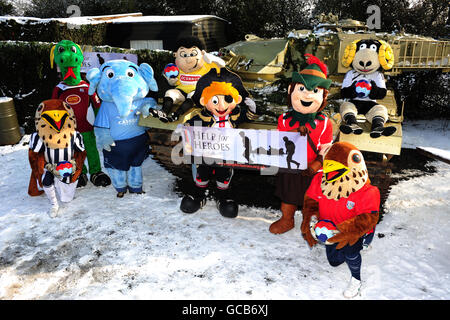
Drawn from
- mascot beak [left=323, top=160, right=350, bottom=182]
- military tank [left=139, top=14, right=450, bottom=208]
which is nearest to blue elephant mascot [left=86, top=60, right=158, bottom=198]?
military tank [left=139, top=14, right=450, bottom=208]

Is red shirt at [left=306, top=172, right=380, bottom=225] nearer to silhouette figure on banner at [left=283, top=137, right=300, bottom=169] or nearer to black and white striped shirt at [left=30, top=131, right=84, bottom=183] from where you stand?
silhouette figure on banner at [left=283, top=137, right=300, bottom=169]

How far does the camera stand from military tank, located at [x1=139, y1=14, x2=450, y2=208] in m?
3.58

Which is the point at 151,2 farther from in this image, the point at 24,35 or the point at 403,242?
the point at 403,242

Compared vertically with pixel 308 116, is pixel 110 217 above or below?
below

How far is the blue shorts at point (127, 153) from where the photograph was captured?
4000 millimetres

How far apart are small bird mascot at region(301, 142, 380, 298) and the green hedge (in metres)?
6.97

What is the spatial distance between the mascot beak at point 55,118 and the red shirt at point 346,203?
2.78 metres

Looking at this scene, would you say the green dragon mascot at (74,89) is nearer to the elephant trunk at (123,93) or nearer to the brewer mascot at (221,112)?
the elephant trunk at (123,93)

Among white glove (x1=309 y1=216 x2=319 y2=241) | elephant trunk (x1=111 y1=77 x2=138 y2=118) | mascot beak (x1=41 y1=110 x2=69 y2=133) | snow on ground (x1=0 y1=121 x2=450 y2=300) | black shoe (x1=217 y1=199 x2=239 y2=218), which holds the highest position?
elephant trunk (x1=111 y1=77 x2=138 y2=118)

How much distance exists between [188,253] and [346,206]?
1574 mm

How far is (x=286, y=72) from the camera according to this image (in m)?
5.45
